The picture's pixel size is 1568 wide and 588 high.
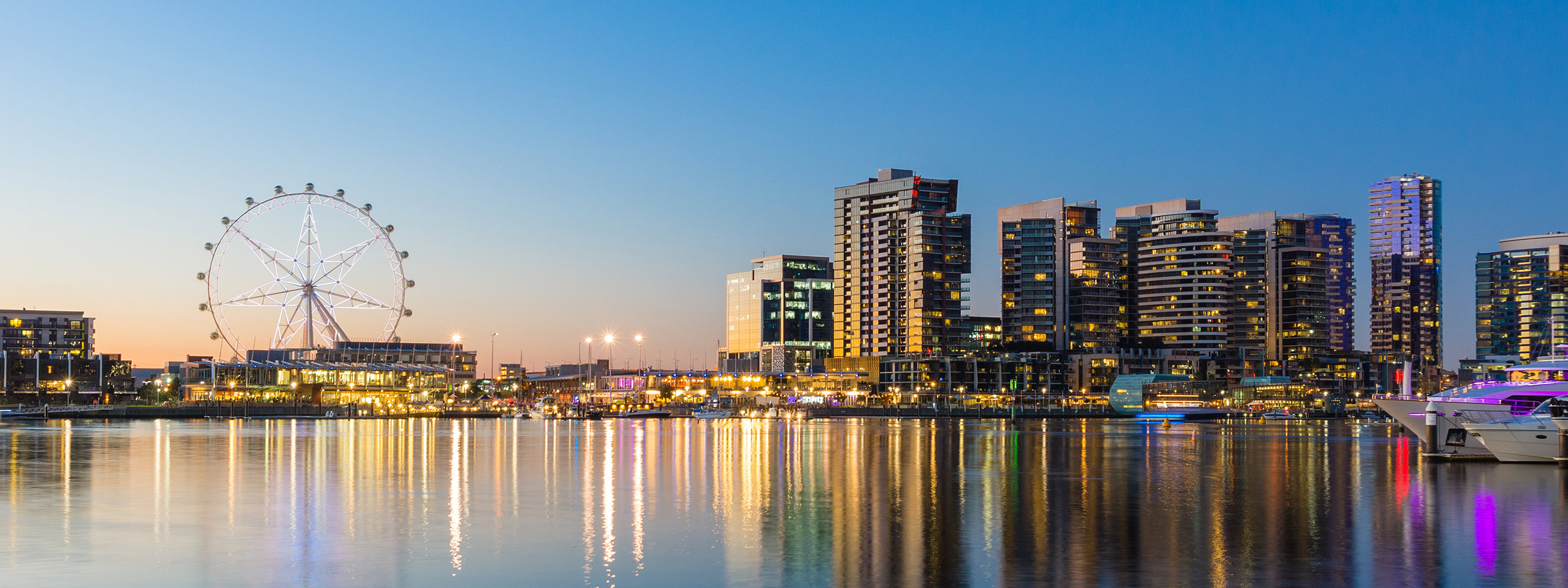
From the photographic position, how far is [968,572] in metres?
28.8

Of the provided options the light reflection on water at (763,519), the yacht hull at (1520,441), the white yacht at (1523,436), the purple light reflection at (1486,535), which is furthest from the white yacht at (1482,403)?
the purple light reflection at (1486,535)

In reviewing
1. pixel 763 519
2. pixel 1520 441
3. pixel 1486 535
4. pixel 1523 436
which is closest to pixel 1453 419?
pixel 1520 441

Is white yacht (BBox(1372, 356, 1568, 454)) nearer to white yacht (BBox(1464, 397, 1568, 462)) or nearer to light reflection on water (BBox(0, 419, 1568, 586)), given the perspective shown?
white yacht (BBox(1464, 397, 1568, 462))

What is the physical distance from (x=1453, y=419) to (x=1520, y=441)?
7833 millimetres

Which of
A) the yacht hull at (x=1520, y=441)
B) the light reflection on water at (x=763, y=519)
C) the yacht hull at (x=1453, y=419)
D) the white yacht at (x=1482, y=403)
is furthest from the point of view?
the yacht hull at (x=1453, y=419)

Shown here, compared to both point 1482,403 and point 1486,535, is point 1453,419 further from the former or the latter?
point 1486,535

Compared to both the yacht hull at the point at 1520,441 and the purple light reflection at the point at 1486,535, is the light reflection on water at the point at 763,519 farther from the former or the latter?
the yacht hull at the point at 1520,441

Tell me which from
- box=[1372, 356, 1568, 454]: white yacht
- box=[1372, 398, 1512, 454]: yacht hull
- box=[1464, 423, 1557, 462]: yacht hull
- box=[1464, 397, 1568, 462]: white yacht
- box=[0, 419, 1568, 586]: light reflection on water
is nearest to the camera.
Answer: box=[0, 419, 1568, 586]: light reflection on water

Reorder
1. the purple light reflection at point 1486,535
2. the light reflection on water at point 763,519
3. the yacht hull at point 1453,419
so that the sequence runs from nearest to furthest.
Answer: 1. the light reflection on water at point 763,519
2. the purple light reflection at point 1486,535
3. the yacht hull at point 1453,419

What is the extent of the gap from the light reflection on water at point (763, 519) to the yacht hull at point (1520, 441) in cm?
370

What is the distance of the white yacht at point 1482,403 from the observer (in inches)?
3088

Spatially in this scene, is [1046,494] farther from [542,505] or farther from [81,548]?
[81,548]

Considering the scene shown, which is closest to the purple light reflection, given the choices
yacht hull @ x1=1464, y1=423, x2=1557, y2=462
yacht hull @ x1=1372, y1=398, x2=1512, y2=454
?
yacht hull @ x1=1464, y1=423, x2=1557, y2=462

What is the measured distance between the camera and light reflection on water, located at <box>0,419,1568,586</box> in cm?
2912
